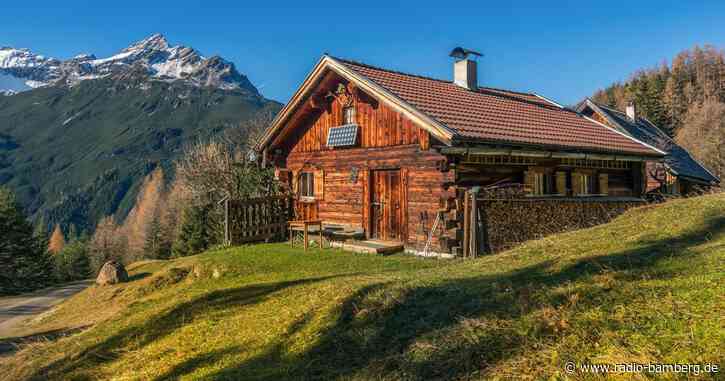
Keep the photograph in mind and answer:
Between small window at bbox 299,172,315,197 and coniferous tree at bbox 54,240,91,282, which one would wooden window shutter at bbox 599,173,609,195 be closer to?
small window at bbox 299,172,315,197

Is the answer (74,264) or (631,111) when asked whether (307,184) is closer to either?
(631,111)

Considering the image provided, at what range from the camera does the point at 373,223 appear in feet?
48.8

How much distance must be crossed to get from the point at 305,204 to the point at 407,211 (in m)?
5.05

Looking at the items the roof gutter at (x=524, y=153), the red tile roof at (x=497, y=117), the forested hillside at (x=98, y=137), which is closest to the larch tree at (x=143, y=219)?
the forested hillside at (x=98, y=137)

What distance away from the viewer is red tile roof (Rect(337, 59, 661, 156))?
13219 millimetres

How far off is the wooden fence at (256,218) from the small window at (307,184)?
0.63 meters

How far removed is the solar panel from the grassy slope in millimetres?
6682

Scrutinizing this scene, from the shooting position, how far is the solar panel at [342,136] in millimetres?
14973

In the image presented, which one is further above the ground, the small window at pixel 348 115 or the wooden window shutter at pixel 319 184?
the small window at pixel 348 115

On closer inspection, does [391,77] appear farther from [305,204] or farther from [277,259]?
[277,259]

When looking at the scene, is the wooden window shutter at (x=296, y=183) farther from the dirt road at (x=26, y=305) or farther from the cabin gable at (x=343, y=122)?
the dirt road at (x=26, y=305)

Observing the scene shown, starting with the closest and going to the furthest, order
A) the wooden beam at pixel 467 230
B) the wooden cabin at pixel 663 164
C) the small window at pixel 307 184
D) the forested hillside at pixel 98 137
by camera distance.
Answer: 1. the wooden beam at pixel 467 230
2. the small window at pixel 307 184
3. the wooden cabin at pixel 663 164
4. the forested hillside at pixel 98 137

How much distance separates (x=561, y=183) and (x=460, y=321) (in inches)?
477

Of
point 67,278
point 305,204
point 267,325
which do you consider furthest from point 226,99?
point 267,325
